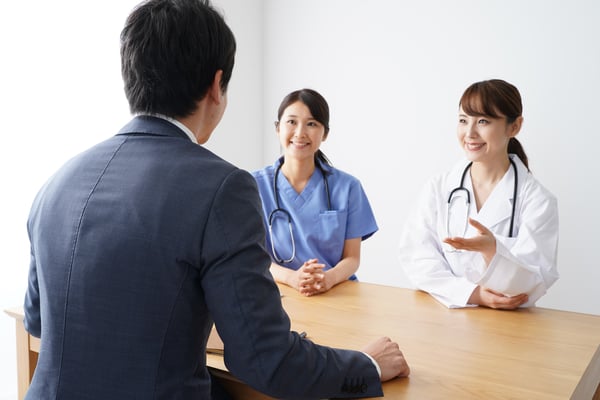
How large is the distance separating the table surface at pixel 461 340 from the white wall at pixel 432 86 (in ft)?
4.57

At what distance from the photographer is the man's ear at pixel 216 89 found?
0.96m

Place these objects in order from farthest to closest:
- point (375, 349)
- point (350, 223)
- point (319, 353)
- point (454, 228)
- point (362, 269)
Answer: point (362, 269) < point (350, 223) < point (454, 228) < point (375, 349) < point (319, 353)

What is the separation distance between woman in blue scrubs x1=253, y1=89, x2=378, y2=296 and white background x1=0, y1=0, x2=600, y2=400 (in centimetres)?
106

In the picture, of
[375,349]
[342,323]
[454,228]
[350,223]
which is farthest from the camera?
[350,223]

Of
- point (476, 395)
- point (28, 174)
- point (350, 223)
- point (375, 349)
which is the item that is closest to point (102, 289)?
point (375, 349)

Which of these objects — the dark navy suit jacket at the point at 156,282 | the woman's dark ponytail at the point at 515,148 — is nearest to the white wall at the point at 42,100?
the woman's dark ponytail at the point at 515,148

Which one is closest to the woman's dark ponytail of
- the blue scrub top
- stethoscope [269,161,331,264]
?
the blue scrub top

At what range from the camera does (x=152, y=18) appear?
92 centimetres

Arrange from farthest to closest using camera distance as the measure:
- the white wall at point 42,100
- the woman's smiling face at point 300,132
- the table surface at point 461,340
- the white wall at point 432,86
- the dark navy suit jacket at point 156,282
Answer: the white wall at point 432,86 < the white wall at point 42,100 < the woman's smiling face at point 300,132 < the table surface at point 461,340 < the dark navy suit jacket at point 156,282

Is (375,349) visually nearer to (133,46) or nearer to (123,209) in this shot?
(123,209)

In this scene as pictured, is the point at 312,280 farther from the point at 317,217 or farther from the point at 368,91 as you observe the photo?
the point at 368,91

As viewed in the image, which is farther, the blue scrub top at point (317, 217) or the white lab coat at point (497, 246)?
the blue scrub top at point (317, 217)

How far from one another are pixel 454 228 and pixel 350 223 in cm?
40

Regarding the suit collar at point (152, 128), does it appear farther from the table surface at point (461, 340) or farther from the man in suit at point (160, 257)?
the table surface at point (461, 340)
